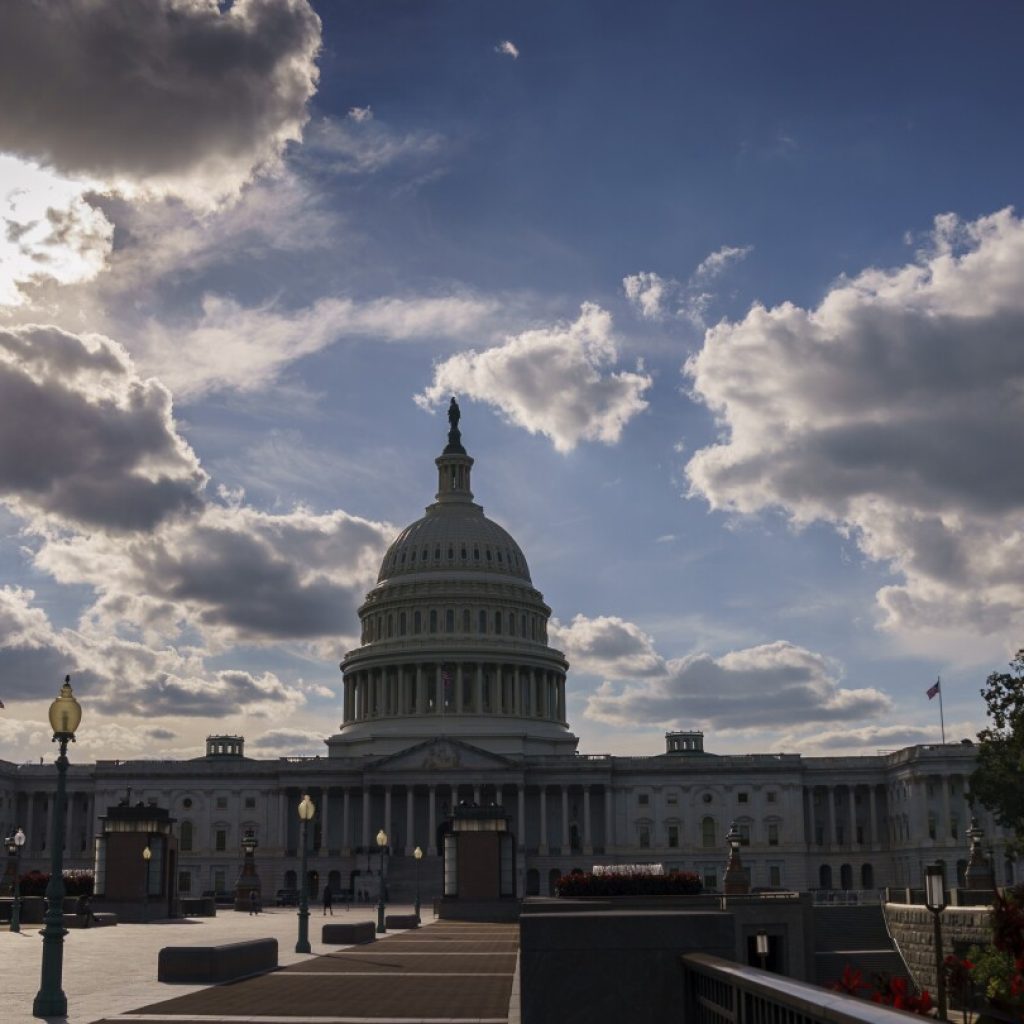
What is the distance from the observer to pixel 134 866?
8406 centimetres

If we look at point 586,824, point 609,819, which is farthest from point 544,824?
point 609,819

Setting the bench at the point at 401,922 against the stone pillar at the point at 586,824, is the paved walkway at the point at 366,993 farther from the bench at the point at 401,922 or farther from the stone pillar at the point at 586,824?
the stone pillar at the point at 586,824

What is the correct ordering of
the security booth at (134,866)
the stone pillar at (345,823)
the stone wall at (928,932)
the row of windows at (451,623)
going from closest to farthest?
the stone wall at (928,932) → the security booth at (134,866) → the stone pillar at (345,823) → the row of windows at (451,623)

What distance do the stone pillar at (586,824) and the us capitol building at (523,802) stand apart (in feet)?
0.67

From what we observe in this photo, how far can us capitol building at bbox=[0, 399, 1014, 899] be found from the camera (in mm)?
152750

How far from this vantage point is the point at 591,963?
1855 centimetres

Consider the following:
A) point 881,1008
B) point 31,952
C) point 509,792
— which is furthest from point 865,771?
point 881,1008

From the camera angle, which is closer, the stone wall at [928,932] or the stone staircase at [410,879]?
the stone wall at [928,932]

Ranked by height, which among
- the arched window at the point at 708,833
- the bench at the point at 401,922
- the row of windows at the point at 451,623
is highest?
the row of windows at the point at 451,623

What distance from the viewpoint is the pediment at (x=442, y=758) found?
156m

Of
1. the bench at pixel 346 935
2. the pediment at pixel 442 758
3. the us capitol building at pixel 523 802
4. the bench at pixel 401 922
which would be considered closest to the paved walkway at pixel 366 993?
the bench at pixel 346 935

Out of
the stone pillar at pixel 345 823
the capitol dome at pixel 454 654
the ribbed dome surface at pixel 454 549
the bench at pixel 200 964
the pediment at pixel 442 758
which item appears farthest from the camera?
the ribbed dome surface at pixel 454 549

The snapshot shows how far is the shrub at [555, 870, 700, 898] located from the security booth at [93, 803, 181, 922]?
29.1 m

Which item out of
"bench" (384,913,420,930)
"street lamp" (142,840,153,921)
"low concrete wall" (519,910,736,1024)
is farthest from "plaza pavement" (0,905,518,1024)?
"street lamp" (142,840,153,921)
